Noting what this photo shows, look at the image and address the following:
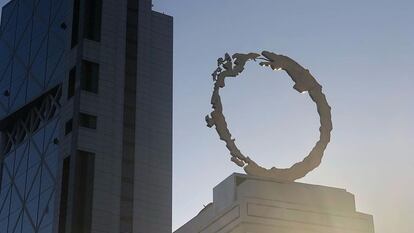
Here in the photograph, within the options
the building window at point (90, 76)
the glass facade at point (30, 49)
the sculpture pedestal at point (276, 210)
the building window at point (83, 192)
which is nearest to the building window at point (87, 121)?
the building window at point (83, 192)

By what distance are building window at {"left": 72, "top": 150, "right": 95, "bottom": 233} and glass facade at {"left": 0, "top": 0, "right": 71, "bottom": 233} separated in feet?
9.39

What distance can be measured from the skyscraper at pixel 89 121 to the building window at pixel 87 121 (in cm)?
8

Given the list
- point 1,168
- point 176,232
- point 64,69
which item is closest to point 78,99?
point 64,69

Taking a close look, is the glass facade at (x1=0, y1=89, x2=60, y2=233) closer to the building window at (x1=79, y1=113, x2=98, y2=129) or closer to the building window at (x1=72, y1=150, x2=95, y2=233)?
the building window at (x1=72, y1=150, x2=95, y2=233)

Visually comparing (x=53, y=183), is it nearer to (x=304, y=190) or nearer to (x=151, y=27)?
(x=151, y=27)

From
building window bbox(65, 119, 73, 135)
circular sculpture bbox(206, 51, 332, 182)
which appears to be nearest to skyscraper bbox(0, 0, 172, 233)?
building window bbox(65, 119, 73, 135)

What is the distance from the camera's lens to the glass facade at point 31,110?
71625mm

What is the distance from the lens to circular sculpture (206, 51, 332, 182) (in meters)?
27.2

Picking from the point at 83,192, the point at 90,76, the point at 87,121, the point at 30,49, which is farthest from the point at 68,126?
the point at 30,49

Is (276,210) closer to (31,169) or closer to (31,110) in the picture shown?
(31,169)

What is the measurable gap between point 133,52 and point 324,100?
46684 mm

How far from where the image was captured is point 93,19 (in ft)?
241

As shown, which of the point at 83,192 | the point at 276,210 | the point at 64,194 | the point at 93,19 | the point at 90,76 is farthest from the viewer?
the point at 93,19

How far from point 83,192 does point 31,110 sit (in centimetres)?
1827
